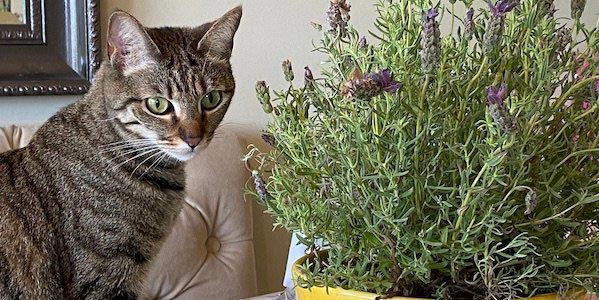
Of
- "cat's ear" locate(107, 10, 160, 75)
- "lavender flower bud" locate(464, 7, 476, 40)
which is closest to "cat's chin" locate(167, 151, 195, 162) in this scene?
"cat's ear" locate(107, 10, 160, 75)

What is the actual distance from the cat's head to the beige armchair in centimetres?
48

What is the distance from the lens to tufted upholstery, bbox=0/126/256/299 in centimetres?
142

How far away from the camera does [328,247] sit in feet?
1.71

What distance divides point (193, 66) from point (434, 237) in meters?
0.58

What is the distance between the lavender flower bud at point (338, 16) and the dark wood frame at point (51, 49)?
101cm

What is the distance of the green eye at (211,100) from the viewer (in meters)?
0.98

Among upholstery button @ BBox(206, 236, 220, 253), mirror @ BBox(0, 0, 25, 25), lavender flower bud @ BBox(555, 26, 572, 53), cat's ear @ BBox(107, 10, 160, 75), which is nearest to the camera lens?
lavender flower bud @ BBox(555, 26, 572, 53)

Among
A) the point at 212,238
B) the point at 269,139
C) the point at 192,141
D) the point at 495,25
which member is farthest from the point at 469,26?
the point at 212,238

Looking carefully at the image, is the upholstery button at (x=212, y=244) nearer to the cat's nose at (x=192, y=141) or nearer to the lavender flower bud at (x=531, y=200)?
the cat's nose at (x=192, y=141)

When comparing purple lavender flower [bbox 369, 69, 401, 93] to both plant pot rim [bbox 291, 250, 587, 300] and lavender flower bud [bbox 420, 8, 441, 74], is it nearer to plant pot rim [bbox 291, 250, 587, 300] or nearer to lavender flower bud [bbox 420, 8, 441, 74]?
lavender flower bud [bbox 420, 8, 441, 74]

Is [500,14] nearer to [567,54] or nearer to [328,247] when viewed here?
[567,54]

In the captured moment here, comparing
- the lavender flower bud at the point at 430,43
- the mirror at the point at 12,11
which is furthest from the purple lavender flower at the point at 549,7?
the mirror at the point at 12,11

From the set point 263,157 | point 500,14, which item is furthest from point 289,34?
point 500,14

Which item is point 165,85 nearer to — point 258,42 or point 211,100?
point 211,100
